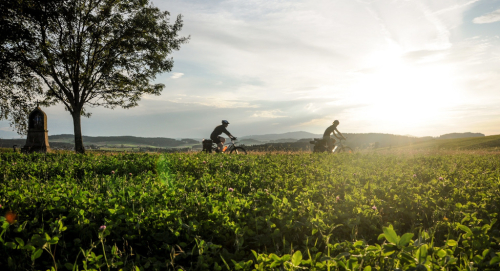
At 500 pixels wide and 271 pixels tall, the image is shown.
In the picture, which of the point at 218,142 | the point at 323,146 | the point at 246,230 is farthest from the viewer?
the point at 323,146

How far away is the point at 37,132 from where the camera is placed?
66.2 ft

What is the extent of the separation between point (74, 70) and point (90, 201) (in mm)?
22122

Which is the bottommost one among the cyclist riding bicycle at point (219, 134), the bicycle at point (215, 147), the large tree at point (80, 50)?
the bicycle at point (215, 147)

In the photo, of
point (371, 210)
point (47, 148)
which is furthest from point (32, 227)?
point (47, 148)

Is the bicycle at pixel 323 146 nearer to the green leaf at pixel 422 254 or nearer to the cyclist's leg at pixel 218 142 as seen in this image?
the cyclist's leg at pixel 218 142

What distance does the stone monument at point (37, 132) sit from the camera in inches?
779

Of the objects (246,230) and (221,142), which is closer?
(246,230)

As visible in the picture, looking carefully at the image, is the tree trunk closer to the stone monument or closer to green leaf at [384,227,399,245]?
the stone monument

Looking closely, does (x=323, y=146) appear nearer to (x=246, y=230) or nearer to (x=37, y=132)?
(x=246, y=230)

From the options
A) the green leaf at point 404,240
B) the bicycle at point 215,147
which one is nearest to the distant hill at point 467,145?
the bicycle at point 215,147

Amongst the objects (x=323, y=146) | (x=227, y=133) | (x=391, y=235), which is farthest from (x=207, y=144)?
(x=391, y=235)

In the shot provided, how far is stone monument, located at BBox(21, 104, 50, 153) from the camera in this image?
19797 mm

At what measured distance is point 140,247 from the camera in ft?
11.1

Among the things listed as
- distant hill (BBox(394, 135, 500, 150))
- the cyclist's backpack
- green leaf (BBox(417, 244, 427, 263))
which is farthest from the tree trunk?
distant hill (BBox(394, 135, 500, 150))
